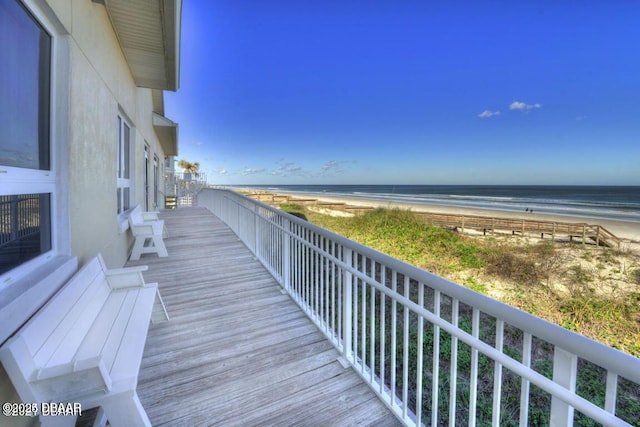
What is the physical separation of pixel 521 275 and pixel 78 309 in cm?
772

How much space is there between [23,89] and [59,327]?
4.46 feet

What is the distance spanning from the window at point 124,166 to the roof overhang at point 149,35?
991 millimetres

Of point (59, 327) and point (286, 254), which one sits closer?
point (59, 327)

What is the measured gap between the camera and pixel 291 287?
142 inches

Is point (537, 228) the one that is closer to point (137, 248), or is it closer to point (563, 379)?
point (563, 379)

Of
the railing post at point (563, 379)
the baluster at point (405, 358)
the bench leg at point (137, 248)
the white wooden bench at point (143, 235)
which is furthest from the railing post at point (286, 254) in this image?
the railing post at point (563, 379)

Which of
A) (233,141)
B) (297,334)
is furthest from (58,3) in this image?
(233,141)

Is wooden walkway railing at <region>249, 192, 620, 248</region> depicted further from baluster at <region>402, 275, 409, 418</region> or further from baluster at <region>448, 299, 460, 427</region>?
baluster at <region>448, 299, 460, 427</region>

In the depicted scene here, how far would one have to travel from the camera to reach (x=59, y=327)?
1496 mm

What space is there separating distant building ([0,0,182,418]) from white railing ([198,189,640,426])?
6.34 ft

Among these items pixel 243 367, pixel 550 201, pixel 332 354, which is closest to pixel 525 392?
pixel 332 354

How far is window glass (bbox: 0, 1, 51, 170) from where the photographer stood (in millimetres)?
1421

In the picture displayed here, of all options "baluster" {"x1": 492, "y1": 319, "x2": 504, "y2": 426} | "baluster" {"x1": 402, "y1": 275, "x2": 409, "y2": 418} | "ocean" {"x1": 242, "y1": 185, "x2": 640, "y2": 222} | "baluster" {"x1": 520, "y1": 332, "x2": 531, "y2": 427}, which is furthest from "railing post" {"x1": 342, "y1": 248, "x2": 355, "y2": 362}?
"ocean" {"x1": 242, "y1": 185, "x2": 640, "y2": 222}

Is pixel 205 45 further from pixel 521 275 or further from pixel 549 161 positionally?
pixel 549 161
